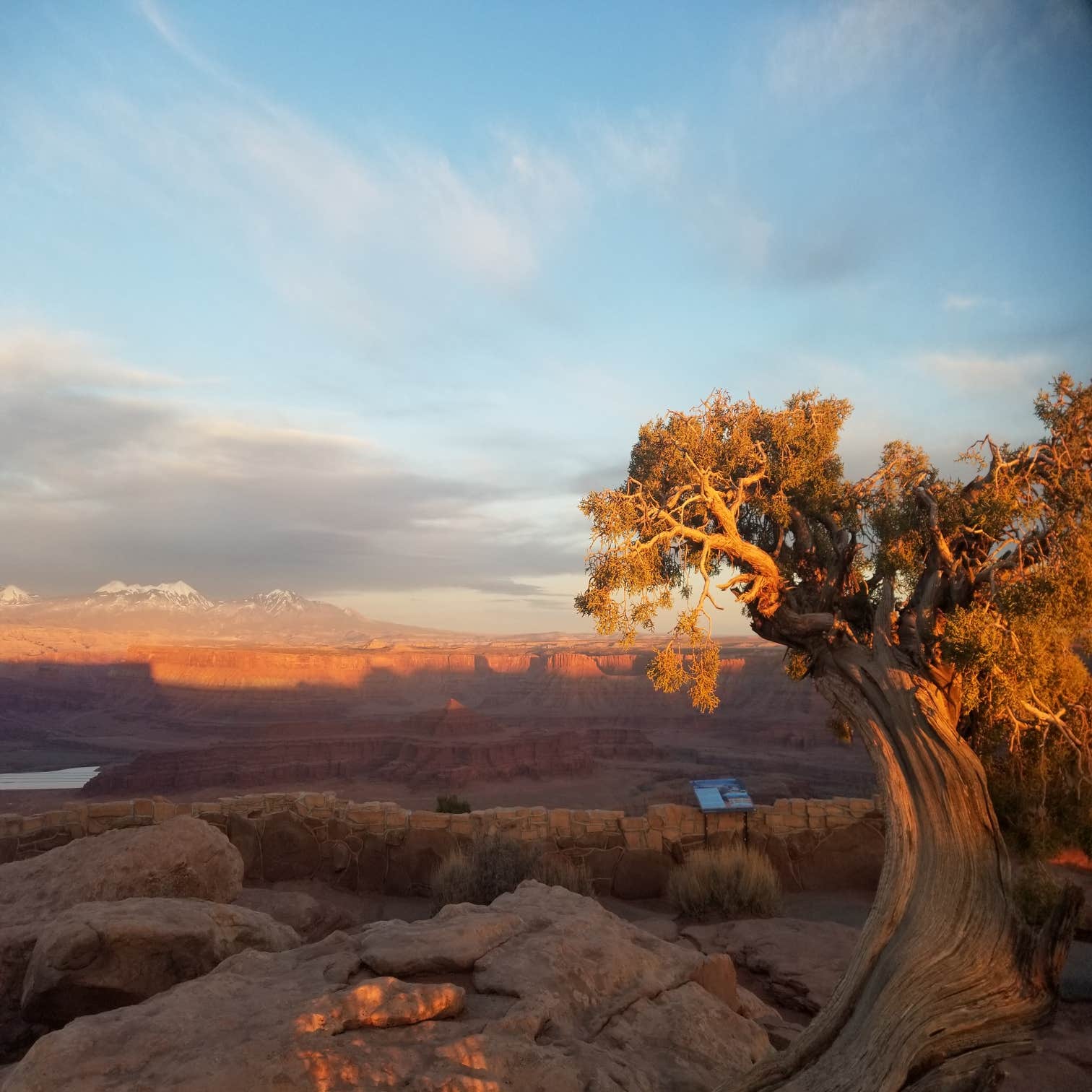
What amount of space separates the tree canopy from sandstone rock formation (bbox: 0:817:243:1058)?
19.5 ft

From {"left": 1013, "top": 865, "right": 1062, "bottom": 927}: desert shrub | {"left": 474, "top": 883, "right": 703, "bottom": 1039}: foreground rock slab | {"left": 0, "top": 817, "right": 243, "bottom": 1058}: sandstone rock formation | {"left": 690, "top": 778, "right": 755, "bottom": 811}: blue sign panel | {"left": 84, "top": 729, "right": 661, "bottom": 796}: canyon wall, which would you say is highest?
{"left": 1013, "top": 865, "right": 1062, "bottom": 927}: desert shrub

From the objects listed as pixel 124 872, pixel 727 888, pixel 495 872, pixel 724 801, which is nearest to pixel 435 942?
pixel 124 872

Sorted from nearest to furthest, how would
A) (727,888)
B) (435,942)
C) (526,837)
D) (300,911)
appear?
(435,942)
(300,911)
(727,888)
(526,837)

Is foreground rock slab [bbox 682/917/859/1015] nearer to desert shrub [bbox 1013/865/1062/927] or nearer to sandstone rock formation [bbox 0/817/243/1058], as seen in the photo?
desert shrub [bbox 1013/865/1062/927]

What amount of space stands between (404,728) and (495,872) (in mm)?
41311

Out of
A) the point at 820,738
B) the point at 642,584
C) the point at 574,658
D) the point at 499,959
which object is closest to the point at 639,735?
the point at 820,738

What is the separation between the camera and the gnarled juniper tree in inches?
196

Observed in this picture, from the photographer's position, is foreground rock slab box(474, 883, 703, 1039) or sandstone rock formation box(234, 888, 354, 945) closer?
foreground rock slab box(474, 883, 703, 1039)

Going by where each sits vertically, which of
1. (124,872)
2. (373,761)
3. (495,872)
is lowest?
(373,761)

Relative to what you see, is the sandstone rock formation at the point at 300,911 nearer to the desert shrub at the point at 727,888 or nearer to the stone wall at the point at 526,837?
the stone wall at the point at 526,837

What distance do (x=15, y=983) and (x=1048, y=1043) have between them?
9.34 metres

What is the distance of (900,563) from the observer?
28.4 feet

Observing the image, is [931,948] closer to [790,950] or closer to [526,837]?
[790,950]

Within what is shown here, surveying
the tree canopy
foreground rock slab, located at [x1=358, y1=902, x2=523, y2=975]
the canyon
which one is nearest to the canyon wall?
the canyon
